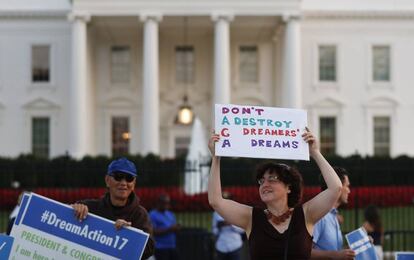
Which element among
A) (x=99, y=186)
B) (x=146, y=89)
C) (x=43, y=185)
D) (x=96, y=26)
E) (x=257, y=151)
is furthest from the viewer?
(x=96, y=26)

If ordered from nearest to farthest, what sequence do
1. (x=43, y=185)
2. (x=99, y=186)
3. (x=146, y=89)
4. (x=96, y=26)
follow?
1. (x=43, y=185)
2. (x=99, y=186)
3. (x=146, y=89)
4. (x=96, y=26)

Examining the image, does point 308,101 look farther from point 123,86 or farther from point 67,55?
point 67,55

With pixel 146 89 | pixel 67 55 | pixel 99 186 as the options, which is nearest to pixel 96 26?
pixel 67 55

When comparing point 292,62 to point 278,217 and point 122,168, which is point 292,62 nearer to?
point 122,168

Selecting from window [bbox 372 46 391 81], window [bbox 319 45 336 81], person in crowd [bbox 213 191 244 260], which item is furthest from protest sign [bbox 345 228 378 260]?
window [bbox 372 46 391 81]

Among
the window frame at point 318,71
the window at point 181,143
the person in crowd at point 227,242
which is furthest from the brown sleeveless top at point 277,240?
the window frame at point 318,71

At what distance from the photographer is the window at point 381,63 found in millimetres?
35125

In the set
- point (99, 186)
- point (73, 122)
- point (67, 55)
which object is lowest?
point (99, 186)

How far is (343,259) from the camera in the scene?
5242mm

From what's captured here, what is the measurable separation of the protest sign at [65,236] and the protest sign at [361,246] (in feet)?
5.91

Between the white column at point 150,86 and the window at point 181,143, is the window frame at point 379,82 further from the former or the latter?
the white column at point 150,86

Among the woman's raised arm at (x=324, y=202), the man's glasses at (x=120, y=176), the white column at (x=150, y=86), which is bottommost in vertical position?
the woman's raised arm at (x=324, y=202)

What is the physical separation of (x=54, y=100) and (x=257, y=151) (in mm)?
31151

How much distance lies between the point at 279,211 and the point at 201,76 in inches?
1215
